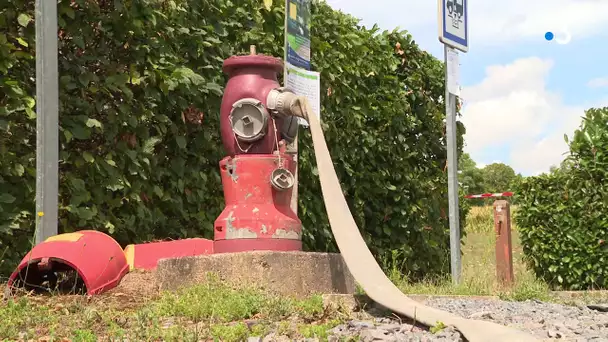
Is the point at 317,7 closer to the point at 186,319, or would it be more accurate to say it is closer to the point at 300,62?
the point at 300,62

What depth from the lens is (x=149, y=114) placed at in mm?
5812

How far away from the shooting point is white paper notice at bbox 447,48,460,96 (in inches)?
298

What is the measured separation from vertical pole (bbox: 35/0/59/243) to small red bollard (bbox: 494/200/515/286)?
457cm

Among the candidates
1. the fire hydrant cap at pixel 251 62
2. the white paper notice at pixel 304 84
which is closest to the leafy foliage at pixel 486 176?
the white paper notice at pixel 304 84

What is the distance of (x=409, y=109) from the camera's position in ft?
30.3

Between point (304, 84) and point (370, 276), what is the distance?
201 cm

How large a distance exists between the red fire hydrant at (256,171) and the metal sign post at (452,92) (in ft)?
8.27

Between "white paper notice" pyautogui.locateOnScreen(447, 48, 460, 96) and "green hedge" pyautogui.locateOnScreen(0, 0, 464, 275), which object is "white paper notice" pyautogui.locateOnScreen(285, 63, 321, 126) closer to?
"green hedge" pyautogui.locateOnScreen(0, 0, 464, 275)

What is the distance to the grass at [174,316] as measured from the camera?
11.4ft


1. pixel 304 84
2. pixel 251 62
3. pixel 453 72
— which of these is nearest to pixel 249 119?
pixel 251 62

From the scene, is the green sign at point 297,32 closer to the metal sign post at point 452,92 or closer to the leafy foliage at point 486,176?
the metal sign post at point 452,92

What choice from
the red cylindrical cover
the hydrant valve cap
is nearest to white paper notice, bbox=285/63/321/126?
the hydrant valve cap

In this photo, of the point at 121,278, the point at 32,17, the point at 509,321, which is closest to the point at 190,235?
the point at 121,278

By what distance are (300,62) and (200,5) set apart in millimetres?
939
